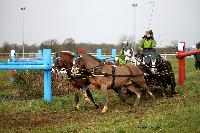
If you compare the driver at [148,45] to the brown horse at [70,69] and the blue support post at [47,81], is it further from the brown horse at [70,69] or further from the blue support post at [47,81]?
the blue support post at [47,81]

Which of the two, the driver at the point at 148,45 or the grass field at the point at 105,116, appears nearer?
the grass field at the point at 105,116

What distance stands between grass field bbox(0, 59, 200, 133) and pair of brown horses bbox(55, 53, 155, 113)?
2.23 ft

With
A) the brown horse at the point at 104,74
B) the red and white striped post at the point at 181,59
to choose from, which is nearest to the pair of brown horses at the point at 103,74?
the brown horse at the point at 104,74

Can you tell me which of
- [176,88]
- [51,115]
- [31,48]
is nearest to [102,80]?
[51,115]

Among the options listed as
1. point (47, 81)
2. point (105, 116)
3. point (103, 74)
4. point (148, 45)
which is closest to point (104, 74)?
point (103, 74)

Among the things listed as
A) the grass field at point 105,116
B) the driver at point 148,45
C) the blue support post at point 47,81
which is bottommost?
the grass field at point 105,116

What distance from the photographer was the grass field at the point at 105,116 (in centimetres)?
942

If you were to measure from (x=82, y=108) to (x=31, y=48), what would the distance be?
212ft

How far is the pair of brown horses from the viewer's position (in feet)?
42.8

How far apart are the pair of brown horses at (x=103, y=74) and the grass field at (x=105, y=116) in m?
0.68

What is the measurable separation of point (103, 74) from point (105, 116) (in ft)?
6.23

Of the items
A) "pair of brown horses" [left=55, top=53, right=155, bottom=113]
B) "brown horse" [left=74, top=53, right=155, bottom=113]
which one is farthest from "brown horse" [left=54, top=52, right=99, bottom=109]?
"brown horse" [left=74, top=53, right=155, bottom=113]

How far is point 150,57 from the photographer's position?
1573 cm

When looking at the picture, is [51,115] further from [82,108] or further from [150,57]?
[150,57]
